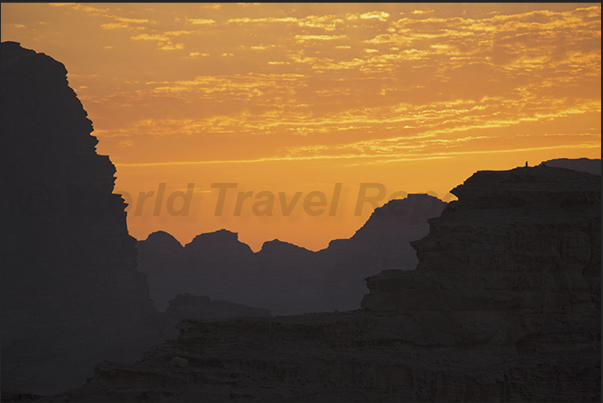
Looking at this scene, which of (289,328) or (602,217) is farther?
(602,217)

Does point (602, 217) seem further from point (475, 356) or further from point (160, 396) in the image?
point (160, 396)

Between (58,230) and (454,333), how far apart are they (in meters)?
110

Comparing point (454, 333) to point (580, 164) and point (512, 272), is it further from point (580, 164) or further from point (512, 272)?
point (580, 164)

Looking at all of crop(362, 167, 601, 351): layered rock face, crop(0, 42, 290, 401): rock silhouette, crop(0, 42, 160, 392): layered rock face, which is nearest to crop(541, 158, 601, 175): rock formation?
crop(0, 42, 290, 401): rock silhouette

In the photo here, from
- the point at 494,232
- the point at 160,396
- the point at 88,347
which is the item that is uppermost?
the point at 494,232

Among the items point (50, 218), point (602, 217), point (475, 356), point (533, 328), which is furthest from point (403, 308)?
point (50, 218)

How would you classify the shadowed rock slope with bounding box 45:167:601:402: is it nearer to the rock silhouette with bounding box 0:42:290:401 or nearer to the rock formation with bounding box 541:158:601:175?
the rock silhouette with bounding box 0:42:290:401

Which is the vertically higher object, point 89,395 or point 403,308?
point 403,308

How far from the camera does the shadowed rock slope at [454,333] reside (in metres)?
37.1

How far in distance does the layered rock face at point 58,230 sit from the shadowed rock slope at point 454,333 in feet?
278

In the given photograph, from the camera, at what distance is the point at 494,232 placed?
139ft

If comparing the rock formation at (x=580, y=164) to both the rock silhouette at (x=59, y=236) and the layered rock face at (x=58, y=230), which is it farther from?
the layered rock face at (x=58, y=230)

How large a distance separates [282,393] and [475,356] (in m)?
11.7

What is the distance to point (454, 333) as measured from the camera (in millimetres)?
40469
